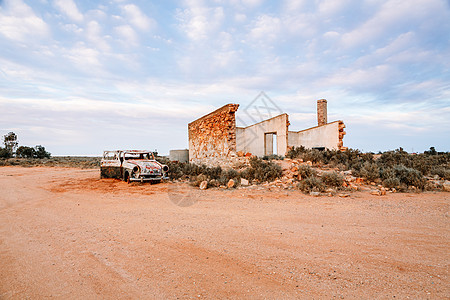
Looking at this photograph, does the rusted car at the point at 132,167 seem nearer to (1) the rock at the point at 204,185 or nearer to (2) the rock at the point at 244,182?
(1) the rock at the point at 204,185

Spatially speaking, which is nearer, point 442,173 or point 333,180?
point 333,180

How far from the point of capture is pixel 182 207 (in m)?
5.79

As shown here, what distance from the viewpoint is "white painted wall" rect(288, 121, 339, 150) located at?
56.6ft

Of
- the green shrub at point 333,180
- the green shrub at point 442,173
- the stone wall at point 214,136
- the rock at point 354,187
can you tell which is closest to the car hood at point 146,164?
the stone wall at point 214,136

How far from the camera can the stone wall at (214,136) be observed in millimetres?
11320

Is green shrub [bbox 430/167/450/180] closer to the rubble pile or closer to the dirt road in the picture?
the rubble pile

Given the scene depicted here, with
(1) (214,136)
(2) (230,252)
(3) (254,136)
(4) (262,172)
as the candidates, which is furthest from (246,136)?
(2) (230,252)

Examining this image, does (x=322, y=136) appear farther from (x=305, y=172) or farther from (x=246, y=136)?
(x=305, y=172)

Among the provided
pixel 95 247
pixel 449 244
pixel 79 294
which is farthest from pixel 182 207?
pixel 449 244

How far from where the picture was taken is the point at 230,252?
300 cm

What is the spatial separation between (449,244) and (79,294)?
4.55 metres

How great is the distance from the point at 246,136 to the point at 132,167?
13492mm

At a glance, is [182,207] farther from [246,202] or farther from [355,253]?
[355,253]

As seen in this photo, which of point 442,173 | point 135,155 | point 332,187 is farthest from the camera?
point 135,155
